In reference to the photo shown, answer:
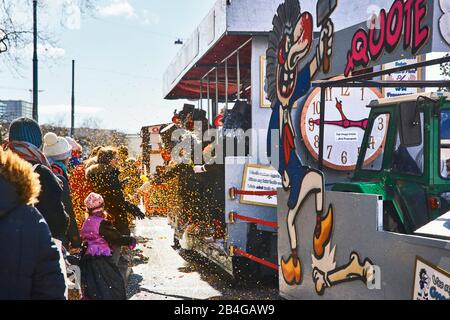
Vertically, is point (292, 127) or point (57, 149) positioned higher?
point (292, 127)

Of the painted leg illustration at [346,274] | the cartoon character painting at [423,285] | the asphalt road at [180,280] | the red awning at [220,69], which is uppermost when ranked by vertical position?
the red awning at [220,69]

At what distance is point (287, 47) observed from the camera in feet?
20.8

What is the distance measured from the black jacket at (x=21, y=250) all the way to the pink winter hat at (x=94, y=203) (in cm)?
330

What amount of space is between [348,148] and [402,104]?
2700mm

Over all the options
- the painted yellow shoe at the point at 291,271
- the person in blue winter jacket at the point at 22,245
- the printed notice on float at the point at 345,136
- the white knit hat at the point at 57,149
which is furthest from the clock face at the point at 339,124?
Result: the person in blue winter jacket at the point at 22,245

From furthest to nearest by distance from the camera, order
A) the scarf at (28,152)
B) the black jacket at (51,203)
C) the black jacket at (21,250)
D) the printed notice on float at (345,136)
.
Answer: the printed notice on float at (345,136)
the scarf at (28,152)
the black jacket at (51,203)
the black jacket at (21,250)

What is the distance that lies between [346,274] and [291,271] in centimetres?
129

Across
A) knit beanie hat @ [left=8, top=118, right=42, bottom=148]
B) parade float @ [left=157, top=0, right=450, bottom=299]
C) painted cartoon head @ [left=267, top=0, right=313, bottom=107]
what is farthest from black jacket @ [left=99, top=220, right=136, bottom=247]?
painted cartoon head @ [left=267, top=0, right=313, bottom=107]

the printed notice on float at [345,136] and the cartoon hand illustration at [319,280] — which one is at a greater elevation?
the printed notice on float at [345,136]

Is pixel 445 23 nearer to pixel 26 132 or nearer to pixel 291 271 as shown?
pixel 291 271

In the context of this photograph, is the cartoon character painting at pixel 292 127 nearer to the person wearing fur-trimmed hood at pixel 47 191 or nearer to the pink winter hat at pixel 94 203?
the pink winter hat at pixel 94 203

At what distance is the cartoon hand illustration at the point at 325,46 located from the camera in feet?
17.7

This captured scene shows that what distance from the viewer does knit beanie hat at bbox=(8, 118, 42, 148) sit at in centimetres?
524

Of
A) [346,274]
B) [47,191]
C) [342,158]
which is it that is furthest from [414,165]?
[47,191]
